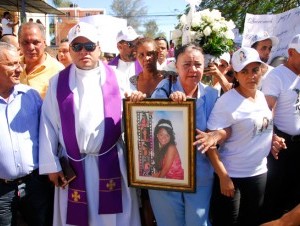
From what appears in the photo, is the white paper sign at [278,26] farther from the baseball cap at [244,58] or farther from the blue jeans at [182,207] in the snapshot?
the blue jeans at [182,207]

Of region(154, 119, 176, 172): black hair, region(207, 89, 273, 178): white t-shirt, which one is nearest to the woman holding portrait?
region(207, 89, 273, 178): white t-shirt

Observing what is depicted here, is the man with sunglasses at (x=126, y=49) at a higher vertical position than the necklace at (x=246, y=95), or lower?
higher

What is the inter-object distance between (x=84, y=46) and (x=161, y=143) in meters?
0.98

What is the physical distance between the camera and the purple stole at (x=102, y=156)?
3.04 m

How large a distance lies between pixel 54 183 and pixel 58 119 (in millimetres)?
554

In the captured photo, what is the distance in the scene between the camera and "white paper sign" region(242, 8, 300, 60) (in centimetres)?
521

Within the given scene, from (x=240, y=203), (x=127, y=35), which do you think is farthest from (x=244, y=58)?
(x=127, y=35)

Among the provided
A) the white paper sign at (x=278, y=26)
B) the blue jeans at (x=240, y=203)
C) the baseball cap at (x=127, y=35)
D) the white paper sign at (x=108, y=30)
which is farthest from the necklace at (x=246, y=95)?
the white paper sign at (x=108, y=30)

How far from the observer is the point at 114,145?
3.13 m

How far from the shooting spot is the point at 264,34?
474 cm

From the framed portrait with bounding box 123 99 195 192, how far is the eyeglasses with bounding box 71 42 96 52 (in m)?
0.51

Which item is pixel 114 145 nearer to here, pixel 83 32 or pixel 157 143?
pixel 157 143

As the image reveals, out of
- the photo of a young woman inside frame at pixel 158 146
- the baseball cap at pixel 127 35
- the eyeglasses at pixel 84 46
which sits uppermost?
the baseball cap at pixel 127 35

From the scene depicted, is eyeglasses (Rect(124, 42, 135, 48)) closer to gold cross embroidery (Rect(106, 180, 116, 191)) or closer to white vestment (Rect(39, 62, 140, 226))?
white vestment (Rect(39, 62, 140, 226))
